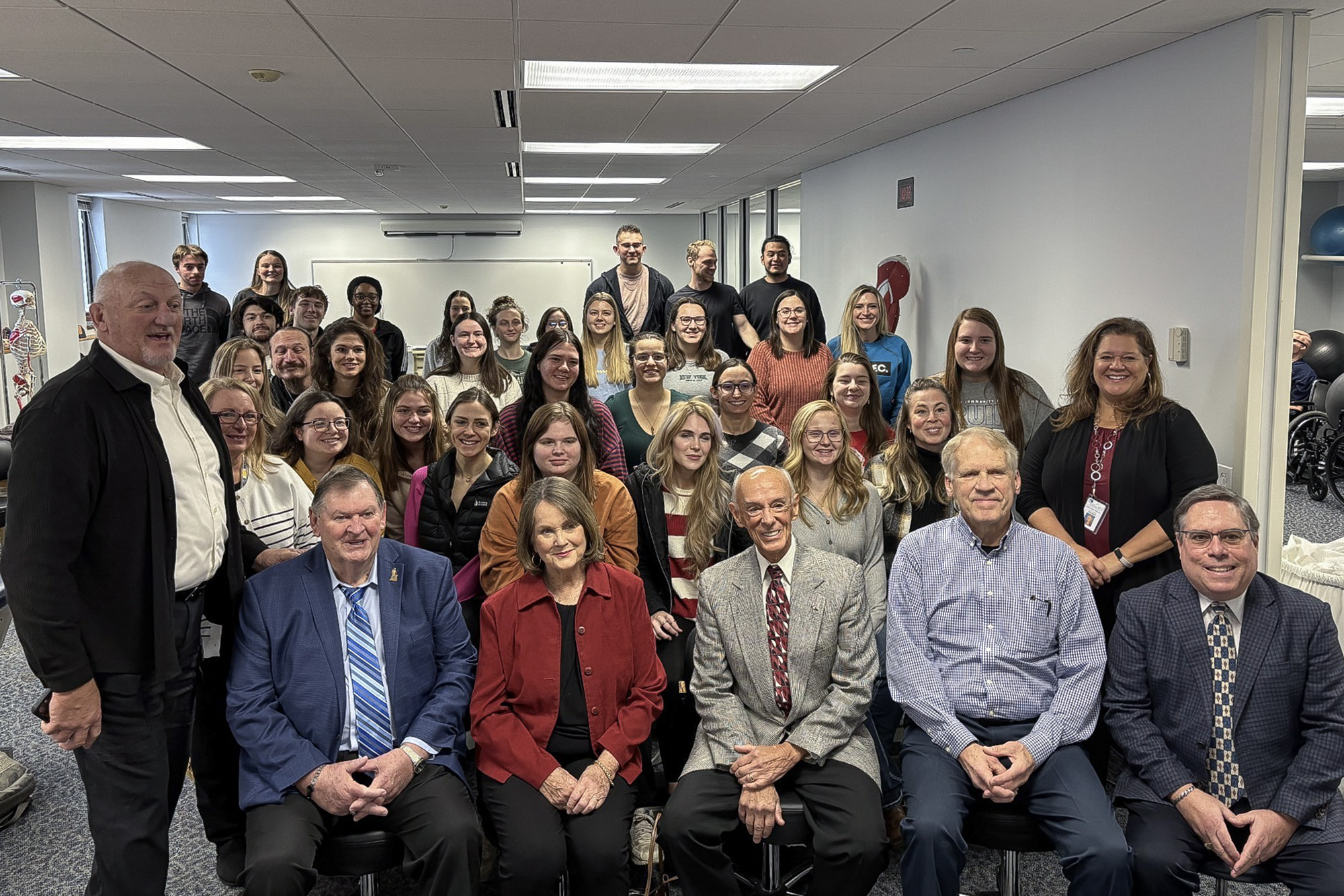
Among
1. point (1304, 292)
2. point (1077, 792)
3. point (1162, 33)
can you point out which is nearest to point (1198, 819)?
point (1077, 792)

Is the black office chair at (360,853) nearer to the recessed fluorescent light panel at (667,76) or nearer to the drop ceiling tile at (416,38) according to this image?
the drop ceiling tile at (416,38)

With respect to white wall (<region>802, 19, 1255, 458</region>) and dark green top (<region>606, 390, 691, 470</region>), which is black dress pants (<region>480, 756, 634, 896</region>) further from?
white wall (<region>802, 19, 1255, 458</region>)

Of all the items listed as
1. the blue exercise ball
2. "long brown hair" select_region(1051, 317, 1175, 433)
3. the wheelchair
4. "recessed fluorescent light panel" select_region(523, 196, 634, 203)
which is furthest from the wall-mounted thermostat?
"recessed fluorescent light panel" select_region(523, 196, 634, 203)

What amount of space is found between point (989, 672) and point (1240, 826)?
2.20 feet

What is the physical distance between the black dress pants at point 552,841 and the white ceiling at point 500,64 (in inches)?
102

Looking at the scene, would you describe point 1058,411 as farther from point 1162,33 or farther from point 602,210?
point 602,210

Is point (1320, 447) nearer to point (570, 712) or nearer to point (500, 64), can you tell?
point (500, 64)

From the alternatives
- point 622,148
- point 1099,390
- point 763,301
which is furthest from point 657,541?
point 622,148

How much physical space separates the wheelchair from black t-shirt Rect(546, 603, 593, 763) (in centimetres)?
717

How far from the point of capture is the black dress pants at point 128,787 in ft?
7.52

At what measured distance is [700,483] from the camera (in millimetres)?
3506

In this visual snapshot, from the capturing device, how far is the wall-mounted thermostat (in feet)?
13.4

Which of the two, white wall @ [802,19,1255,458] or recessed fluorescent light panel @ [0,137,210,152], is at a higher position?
recessed fluorescent light panel @ [0,137,210,152]

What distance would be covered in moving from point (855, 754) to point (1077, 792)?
0.56 m
